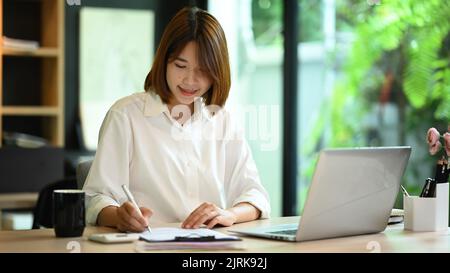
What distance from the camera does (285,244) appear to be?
5.51 ft

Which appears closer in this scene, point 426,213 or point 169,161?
point 426,213

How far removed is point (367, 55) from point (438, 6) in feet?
1.91

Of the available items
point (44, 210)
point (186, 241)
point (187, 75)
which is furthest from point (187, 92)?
point (44, 210)

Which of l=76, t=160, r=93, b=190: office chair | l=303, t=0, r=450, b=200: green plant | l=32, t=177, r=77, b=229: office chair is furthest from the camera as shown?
l=303, t=0, r=450, b=200: green plant

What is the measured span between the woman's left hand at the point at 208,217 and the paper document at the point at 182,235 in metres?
0.07

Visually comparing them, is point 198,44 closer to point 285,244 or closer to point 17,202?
point 285,244

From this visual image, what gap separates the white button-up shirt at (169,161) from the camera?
2160 millimetres

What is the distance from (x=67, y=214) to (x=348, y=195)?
632 millimetres

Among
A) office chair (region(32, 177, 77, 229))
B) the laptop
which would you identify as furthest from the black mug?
office chair (region(32, 177, 77, 229))

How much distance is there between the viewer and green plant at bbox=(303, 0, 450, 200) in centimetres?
404

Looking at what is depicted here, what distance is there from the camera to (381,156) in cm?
180

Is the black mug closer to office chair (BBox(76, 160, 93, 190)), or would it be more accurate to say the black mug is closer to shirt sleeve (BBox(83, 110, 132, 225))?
shirt sleeve (BBox(83, 110, 132, 225))

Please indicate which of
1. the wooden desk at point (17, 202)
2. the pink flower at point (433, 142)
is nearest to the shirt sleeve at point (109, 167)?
the pink flower at point (433, 142)

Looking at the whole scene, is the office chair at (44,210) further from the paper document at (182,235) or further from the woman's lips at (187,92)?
the paper document at (182,235)
